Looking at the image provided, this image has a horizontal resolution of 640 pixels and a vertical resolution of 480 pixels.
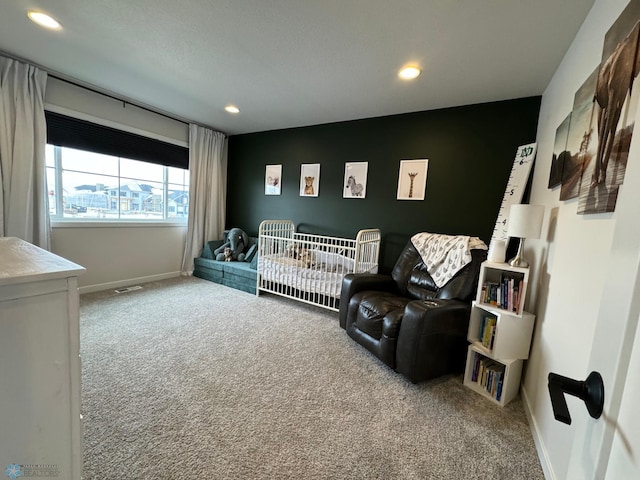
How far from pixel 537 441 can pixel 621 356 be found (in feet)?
4.91

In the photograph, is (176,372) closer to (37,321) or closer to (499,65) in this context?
(37,321)

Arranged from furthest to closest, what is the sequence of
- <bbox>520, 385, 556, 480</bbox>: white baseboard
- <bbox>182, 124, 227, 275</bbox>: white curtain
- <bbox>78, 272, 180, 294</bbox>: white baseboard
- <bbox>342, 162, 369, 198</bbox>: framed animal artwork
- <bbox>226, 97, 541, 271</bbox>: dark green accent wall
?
<bbox>182, 124, 227, 275</bbox>: white curtain < <bbox>342, 162, 369, 198</bbox>: framed animal artwork < <bbox>78, 272, 180, 294</bbox>: white baseboard < <bbox>226, 97, 541, 271</bbox>: dark green accent wall < <bbox>520, 385, 556, 480</bbox>: white baseboard

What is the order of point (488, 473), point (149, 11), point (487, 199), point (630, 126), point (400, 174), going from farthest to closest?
point (400, 174) < point (487, 199) < point (149, 11) < point (488, 473) < point (630, 126)

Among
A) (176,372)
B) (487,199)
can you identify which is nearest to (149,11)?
(176,372)

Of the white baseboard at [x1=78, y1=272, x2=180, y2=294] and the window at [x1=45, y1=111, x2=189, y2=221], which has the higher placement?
the window at [x1=45, y1=111, x2=189, y2=221]

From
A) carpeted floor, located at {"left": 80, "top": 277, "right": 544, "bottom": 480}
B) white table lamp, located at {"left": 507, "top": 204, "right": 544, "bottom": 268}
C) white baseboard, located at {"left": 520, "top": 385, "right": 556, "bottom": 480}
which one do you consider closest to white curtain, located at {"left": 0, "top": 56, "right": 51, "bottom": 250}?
carpeted floor, located at {"left": 80, "top": 277, "right": 544, "bottom": 480}

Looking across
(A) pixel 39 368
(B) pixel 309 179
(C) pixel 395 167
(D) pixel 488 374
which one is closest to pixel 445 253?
(D) pixel 488 374

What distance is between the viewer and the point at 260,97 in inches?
113

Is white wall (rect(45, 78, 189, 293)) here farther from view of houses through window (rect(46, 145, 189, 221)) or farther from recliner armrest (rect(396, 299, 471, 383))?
recliner armrest (rect(396, 299, 471, 383))

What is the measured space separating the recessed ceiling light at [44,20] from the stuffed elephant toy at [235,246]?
9.13ft

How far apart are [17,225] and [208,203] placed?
2.16 meters

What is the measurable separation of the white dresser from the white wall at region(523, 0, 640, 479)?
1698mm

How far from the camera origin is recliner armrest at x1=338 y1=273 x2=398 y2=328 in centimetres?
245

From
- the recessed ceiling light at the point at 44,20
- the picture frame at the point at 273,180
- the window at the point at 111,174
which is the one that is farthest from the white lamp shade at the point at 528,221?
the window at the point at 111,174
